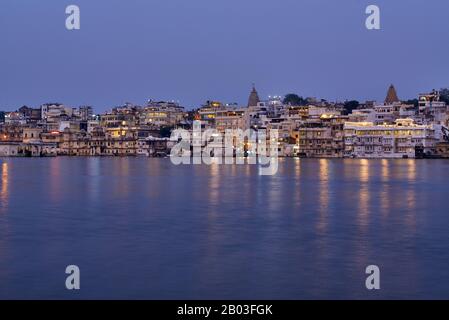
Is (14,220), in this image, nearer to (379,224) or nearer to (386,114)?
(379,224)

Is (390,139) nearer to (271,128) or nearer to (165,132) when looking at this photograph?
(271,128)

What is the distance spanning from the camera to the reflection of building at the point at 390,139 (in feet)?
257

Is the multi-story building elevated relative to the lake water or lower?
elevated

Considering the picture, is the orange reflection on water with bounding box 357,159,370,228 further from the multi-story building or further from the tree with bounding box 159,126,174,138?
the multi-story building

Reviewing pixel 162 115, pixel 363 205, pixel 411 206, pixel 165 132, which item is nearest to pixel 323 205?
pixel 363 205

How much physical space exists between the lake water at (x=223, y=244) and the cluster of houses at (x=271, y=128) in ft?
173

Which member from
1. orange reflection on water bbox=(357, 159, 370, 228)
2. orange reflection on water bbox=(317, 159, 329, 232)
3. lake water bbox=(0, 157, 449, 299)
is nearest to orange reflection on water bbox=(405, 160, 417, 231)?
lake water bbox=(0, 157, 449, 299)

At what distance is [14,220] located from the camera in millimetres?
20078

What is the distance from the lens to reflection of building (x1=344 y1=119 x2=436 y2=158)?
7825cm

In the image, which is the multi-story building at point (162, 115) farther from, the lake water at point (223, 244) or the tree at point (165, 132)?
the lake water at point (223, 244)

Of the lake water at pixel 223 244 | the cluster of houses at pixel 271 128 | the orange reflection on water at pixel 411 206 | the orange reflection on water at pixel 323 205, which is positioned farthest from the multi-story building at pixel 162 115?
the lake water at pixel 223 244

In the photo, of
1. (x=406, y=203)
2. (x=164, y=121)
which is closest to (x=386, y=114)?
(x=164, y=121)

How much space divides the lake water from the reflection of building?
166 ft

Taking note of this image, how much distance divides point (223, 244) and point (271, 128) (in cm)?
7803
